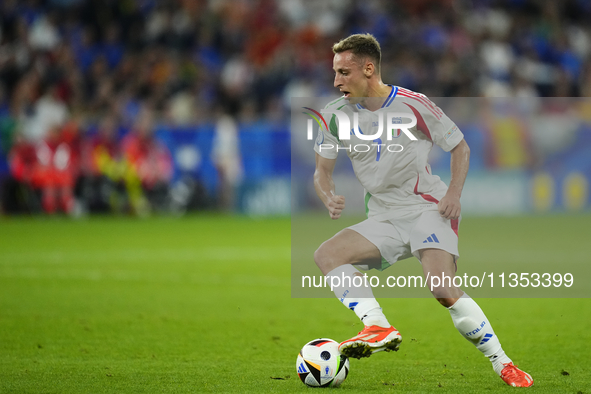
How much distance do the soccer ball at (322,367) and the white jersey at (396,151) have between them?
34.1 inches

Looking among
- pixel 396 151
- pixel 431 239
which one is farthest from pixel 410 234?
pixel 396 151

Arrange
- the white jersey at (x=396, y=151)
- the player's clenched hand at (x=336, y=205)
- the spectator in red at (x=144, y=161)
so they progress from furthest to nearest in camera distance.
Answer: the spectator in red at (x=144, y=161) → the white jersey at (x=396, y=151) → the player's clenched hand at (x=336, y=205)

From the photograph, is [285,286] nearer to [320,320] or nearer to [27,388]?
[320,320]

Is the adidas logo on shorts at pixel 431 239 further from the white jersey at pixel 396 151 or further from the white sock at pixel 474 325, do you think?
the white sock at pixel 474 325

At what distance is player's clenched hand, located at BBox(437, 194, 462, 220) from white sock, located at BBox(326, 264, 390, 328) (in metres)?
0.61

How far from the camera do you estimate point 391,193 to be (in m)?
5.02

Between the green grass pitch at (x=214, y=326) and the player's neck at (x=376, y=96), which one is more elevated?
the player's neck at (x=376, y=96)

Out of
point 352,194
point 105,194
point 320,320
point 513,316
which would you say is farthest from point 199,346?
point 105,194

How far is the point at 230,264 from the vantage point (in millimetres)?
11227

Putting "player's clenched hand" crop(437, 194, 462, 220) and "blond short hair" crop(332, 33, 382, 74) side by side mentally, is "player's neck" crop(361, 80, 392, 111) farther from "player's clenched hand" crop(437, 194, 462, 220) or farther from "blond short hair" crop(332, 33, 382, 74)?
"player's clenched hand" crop(437, 194, 462, 220)

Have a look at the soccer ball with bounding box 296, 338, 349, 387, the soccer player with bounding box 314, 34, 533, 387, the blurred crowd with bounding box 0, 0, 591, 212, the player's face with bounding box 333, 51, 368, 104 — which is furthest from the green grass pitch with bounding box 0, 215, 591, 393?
the blurred crowd with bounding box 0, 0, 591, 212

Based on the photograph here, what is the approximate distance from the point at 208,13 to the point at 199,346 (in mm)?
16201

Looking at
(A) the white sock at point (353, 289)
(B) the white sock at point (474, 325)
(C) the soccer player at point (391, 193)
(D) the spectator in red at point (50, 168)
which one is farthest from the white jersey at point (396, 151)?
(D) the spectator in red at point (50, 168)

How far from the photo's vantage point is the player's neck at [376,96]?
493cm
